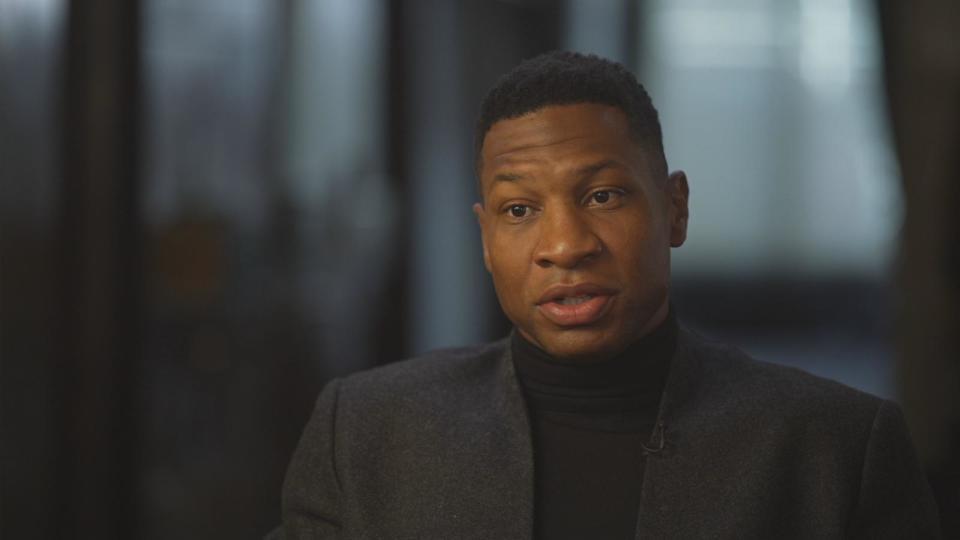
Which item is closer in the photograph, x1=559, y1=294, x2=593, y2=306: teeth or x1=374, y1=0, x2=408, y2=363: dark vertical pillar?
x1=559, y1=294, x2=593, y2=306: teeth

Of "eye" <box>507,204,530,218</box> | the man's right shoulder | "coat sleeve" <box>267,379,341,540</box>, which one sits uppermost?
"eye" <box>507,204,530,218</box>

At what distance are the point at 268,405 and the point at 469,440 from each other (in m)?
2.31

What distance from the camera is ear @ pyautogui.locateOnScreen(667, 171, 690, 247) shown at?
1089 mm

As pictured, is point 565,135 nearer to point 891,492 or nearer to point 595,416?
point 595,416

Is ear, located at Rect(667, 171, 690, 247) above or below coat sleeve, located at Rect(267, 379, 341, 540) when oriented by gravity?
above

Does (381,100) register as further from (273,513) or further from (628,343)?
(628,343)

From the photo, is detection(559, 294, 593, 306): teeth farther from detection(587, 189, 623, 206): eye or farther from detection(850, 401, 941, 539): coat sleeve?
detection(850, 401, 941, 539): coat sleeve

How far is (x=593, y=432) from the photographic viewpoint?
3.57ft

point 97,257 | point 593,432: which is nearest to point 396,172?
point 97,257

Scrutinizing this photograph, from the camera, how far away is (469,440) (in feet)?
3.63

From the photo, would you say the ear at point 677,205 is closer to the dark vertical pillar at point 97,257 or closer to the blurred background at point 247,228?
the blurred background at point 247,228

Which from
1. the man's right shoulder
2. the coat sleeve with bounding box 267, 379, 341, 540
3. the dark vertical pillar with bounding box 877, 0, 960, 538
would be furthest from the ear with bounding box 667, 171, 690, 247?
the dark vertical pillar with bounding box 877, 0, 960, 538

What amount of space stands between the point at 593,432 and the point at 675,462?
8cm

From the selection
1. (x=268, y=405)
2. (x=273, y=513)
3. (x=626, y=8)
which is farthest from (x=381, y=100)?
(x=626, y=8)
